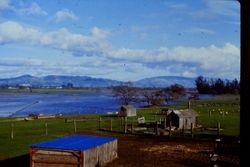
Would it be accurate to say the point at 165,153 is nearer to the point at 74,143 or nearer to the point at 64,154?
the point at 74,143

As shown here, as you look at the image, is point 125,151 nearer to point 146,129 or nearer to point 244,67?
point 146,129

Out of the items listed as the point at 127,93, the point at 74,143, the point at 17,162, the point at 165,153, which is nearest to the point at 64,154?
the point at 74,143

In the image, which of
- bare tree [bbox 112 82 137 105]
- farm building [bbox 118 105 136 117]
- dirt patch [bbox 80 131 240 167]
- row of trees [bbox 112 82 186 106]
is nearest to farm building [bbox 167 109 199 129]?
dirt patch [bbox 80 131 240 167]

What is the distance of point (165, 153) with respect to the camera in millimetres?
28797

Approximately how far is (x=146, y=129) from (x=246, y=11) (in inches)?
1710

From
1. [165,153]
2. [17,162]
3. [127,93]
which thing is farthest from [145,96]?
[17,162]

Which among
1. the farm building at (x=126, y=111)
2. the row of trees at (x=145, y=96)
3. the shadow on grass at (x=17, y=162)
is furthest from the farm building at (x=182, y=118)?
the row of trees at (x=145, y=96)

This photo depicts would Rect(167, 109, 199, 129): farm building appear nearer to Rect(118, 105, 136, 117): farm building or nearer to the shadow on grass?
Rect(118, 105, 136, 117): farm building

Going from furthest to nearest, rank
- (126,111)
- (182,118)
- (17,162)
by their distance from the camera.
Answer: (126,111) → (182,118) → (17,162)

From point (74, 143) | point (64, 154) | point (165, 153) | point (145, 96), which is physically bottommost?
point (165, 153)

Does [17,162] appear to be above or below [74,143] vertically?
below

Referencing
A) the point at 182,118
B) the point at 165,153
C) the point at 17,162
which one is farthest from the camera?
the point at 182,118

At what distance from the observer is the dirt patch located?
81.9ft

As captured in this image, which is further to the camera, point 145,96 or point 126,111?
point 145,96
